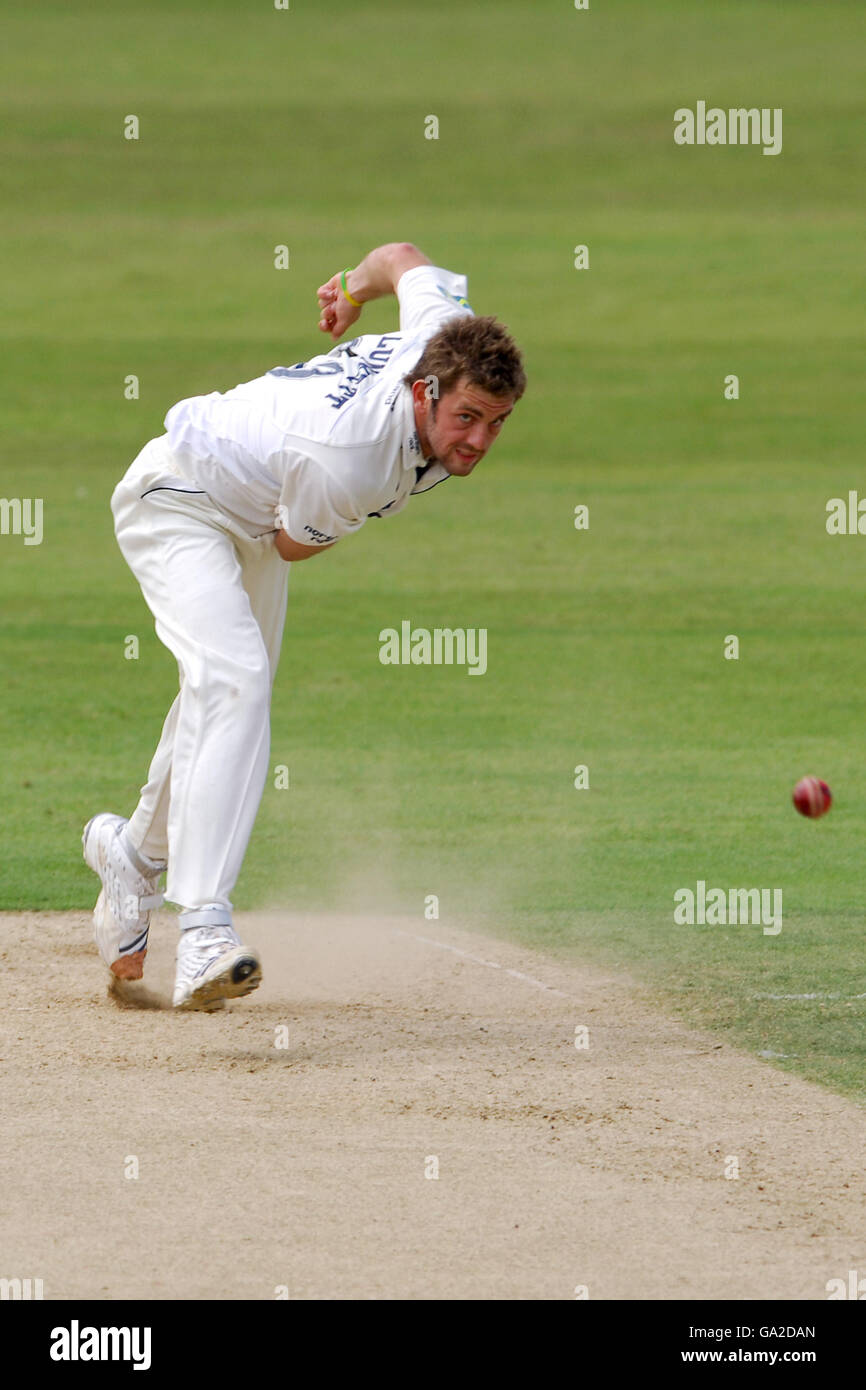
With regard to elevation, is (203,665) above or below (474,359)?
below

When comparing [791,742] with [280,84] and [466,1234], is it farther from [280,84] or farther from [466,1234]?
[280,84]

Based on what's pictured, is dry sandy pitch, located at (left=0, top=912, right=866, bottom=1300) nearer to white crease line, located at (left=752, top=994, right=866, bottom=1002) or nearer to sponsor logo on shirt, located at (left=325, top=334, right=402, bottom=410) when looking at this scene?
white crease line, located at (left=752, top=994, right=866, bottom=1002)

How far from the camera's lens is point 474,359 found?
5.93 meters

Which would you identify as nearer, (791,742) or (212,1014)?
(212,1014)

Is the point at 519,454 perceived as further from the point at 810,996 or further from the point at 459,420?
the point at 459,420

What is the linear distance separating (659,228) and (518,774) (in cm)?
2361

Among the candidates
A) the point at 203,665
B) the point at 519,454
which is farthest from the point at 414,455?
the point at 519,454

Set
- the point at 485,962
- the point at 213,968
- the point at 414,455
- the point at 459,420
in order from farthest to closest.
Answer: the point at 485,962 → the point at 414,455 → the point at 459,420 → the point at 213,968

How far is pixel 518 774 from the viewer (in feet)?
36.9

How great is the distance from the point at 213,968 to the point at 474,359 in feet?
6.39

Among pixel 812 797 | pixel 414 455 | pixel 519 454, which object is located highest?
pixel 519 454

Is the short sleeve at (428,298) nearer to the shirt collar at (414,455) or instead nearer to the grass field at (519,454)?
the shirt collar at (414,455)

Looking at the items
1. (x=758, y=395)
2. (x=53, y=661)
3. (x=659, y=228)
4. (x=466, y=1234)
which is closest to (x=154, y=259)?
(x=659, y=228)

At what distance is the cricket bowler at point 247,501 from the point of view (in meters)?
5.98
